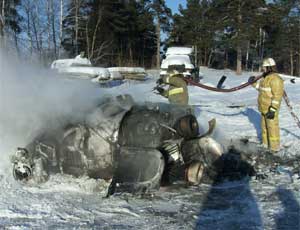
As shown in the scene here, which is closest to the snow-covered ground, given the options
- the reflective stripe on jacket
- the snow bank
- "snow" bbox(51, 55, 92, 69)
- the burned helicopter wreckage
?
the burned helicopter wreckage

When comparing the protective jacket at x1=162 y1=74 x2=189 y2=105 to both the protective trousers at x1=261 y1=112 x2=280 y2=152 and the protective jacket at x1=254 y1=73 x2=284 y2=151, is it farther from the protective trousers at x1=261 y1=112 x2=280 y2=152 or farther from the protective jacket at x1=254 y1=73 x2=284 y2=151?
the protective trousers at x1=261 y1=112 x2=280 y2=152

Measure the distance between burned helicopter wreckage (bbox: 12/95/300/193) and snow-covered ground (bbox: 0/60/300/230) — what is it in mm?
160

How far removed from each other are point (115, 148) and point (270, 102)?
3581 millimetres

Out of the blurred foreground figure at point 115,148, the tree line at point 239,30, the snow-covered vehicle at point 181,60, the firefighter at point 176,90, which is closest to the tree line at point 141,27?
the tree line at point 239,30

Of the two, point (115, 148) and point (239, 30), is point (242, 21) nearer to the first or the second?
point (239, 30)

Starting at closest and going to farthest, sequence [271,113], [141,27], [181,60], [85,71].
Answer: [271,113]
[85,71]
[181,60]
[141,27]

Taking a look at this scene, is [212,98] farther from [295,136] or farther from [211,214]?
[211,214]

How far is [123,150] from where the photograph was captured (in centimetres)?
543

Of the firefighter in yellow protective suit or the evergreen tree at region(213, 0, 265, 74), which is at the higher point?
the evergreen tree at region(213, 0, 265, 74)

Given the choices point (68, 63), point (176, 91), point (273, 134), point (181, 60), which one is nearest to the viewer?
point (273, 134)

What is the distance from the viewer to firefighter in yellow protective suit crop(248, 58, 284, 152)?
786cm

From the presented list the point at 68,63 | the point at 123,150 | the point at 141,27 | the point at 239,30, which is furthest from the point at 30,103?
the point at 141,27

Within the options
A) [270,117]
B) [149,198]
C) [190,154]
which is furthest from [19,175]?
[270,117]

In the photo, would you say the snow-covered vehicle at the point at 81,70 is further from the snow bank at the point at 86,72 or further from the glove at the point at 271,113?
the glove at the point at 271,113
